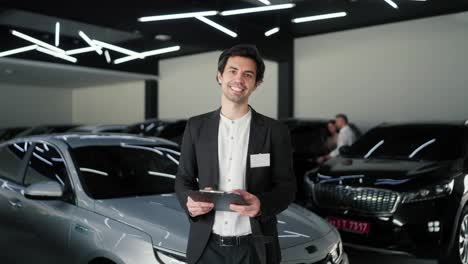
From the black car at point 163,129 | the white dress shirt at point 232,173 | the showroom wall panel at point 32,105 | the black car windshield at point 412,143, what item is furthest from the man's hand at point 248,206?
the showroom wall panel at point 32,105

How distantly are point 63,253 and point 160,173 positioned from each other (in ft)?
2.86

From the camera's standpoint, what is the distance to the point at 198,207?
70.4 inches

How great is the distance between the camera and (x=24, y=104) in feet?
68.2

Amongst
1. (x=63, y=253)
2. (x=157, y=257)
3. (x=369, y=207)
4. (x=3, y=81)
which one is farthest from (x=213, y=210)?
(x=3, y=81)

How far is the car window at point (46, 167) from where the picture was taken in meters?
3.31

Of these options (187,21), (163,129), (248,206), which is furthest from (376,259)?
(187,21)

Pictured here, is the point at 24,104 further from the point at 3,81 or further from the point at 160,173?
the point at 160,173

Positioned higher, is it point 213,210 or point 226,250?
point 213,210

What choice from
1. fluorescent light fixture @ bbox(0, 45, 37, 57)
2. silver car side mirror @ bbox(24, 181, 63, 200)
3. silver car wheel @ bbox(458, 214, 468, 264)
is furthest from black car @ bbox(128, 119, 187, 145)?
silver car side mirror @ bbox(24, 181, 63, 200)

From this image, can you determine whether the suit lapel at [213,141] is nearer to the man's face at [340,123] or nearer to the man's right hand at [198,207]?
the man's right hand at [198,207]

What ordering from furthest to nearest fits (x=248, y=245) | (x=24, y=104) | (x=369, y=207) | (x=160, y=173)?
1. (x=24, y=104)
2. (x=369, y=207)
3. (x=160, y=173)
4. (x=248, y=245)

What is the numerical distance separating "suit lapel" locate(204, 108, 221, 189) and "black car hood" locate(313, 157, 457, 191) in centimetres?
284

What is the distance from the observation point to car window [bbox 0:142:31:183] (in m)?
3.76

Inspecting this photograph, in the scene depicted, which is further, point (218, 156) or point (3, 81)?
point (3, 81)
